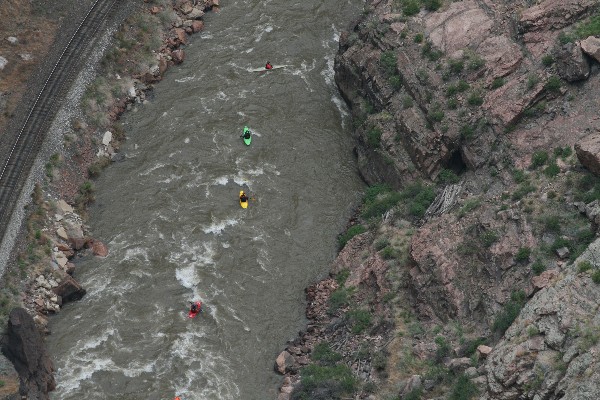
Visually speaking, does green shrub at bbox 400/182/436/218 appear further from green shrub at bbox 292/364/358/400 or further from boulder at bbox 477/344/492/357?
boulder at bbox 477/344/492/357

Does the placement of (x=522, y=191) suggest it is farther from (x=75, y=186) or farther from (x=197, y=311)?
(x=75, y=186)

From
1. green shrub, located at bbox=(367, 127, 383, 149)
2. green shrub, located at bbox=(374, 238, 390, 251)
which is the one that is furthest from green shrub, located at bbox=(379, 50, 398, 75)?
green shrub, located at bbox=(374, 238, 390, 251)

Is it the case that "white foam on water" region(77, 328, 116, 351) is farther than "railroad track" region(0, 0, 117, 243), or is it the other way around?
"railroad track" region(0, 0, 117, 243)

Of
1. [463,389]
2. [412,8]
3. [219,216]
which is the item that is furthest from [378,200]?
[463,389]

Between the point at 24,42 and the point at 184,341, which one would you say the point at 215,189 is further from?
the point at 24,42

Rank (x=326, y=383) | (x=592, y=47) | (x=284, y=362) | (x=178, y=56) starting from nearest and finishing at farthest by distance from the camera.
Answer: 1. (x=326, y=383)
2. (x=284, y=362)
3. (x=592, y=47)
4. (x=178, y=56)

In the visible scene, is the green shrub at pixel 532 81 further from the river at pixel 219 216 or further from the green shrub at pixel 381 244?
the river at pixel 219 216
